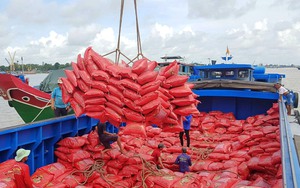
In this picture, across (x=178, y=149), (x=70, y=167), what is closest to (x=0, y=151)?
(x=70, y=167)

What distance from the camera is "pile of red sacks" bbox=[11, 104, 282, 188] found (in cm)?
452

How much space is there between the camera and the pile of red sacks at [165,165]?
14.8ft

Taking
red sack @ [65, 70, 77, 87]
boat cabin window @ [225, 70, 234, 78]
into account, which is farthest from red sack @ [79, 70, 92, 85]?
boat cabin window @ [225, 70, 234, 78]

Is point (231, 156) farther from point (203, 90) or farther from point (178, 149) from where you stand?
point (203, 90)

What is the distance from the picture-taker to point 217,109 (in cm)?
977

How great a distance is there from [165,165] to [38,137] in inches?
96.3

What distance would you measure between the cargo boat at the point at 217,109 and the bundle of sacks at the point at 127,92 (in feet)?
3.74

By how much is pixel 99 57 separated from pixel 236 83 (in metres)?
5.86

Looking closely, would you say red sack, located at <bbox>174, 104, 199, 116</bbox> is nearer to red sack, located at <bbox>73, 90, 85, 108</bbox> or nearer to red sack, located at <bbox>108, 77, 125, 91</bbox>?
red sack, located at <bbox>108, 77, 125, 91</bbox>

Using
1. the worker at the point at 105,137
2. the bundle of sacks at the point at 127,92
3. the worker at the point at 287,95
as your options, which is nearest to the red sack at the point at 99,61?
the bundle of sacks at the point at 127,92

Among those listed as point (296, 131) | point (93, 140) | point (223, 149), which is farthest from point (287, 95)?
point (93, 140)

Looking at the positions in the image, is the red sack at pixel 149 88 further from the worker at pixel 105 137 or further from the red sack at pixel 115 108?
the worker at pixel 105 137

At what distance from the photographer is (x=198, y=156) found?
6.30m

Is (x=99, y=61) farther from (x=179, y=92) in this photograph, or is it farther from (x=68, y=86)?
(x=179, y=92)
